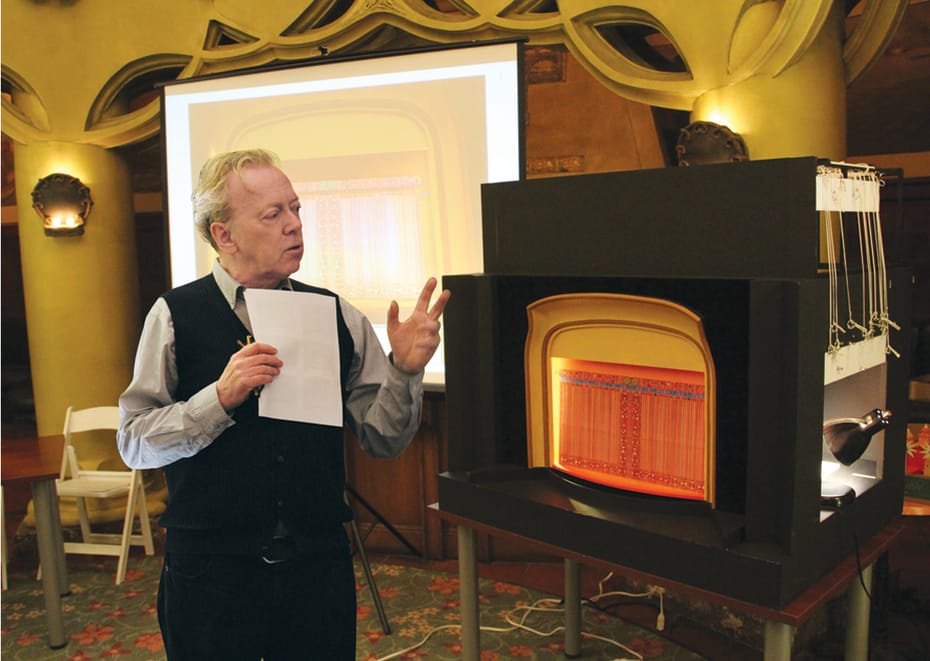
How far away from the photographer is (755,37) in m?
2.74

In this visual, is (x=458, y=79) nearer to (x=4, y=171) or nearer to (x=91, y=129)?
(x=91, y=129)

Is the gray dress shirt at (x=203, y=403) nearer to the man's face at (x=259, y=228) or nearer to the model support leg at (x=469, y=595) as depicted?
the man's face at (x=259, y=228)

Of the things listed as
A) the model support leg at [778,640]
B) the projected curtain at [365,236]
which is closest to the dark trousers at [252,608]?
the model support leg at [778,640]

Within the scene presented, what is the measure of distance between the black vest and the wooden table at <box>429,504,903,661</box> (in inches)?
23.3

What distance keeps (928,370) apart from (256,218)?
10.5 ft

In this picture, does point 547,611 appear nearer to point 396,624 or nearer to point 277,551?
point 396,624

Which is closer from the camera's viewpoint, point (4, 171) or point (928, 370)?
point (928, 370)

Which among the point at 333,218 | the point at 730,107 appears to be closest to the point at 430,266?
the point at 333,218

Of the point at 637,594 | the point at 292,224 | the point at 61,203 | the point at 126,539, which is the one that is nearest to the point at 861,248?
the point at 292,224

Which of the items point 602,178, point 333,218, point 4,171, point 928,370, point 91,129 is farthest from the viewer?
point 4,171

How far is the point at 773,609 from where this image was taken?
1.46 m

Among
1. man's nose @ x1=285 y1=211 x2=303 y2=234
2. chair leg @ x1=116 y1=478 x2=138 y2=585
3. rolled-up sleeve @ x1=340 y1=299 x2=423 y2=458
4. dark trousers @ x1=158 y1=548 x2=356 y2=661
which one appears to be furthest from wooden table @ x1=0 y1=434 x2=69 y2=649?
man's nose @ x1=285 y1=211 x2=303 y2=234

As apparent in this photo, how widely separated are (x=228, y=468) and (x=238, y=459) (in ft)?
0.08

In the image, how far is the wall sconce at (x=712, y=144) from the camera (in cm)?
→ 274
